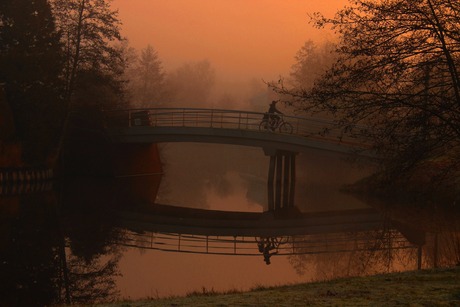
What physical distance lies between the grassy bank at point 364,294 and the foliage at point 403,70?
89.5 inches

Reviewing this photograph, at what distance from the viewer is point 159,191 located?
28.3 meters

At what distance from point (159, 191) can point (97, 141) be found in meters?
4.84

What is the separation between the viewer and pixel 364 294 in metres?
6.85

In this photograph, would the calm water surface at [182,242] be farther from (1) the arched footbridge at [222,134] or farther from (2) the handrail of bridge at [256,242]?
(1) the arched footbridge at [222,134]

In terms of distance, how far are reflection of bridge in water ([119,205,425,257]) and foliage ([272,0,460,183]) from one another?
4.10 meters

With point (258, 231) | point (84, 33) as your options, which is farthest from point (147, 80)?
point (258, 231)

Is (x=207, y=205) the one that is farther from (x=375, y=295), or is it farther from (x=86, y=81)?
(x=375, y=295)

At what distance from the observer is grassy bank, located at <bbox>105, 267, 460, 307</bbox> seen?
628 cm

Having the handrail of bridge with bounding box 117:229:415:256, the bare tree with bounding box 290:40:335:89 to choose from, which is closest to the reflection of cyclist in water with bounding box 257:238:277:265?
the handrail of bridge with bounding box 117:229:415:256

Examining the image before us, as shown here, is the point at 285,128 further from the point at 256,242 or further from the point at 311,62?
the point at 311,62

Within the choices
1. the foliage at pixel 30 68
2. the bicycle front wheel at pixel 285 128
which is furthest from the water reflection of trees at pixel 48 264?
the bicycle front wheel at pixel 285 128

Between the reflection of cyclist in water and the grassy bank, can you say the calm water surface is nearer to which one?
the reflection of cyclist in water

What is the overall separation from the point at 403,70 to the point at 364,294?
153 inches

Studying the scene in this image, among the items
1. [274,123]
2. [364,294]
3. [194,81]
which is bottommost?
[364,294]
